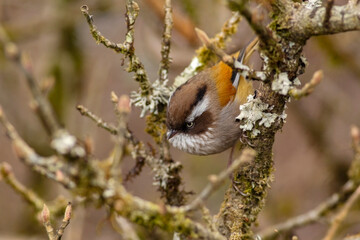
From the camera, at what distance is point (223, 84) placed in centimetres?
373

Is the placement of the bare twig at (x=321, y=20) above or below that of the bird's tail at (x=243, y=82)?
below

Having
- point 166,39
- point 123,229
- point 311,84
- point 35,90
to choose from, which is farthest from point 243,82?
point 35,90

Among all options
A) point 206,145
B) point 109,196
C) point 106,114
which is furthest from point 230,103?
point 106,114

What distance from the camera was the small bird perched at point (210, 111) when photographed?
348 centimetres

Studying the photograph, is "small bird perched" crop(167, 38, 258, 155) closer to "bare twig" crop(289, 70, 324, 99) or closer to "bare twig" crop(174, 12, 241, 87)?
"bare twig" crop(174, 12, 241, 87)

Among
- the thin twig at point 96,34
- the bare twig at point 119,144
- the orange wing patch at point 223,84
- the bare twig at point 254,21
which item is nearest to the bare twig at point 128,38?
the thin twig at point 96,34

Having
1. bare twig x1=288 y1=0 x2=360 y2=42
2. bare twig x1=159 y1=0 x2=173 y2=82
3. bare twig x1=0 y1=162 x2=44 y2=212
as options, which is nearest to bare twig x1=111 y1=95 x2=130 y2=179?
bare twig x1=0 y1=162 x2=44 y2=212

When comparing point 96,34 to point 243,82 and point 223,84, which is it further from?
point 243,82

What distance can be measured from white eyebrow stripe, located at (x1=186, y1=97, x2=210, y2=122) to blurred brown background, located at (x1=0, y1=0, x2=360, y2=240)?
4.12 ft

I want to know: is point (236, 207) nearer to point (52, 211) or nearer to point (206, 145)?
point (206, 145)

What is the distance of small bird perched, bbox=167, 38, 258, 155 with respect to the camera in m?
3.48

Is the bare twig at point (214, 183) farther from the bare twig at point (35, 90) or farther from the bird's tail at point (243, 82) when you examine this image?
the bird's tail at point (243, 82)

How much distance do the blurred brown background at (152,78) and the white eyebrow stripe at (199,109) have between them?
4.12ft

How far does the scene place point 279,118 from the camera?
89.7 inches
